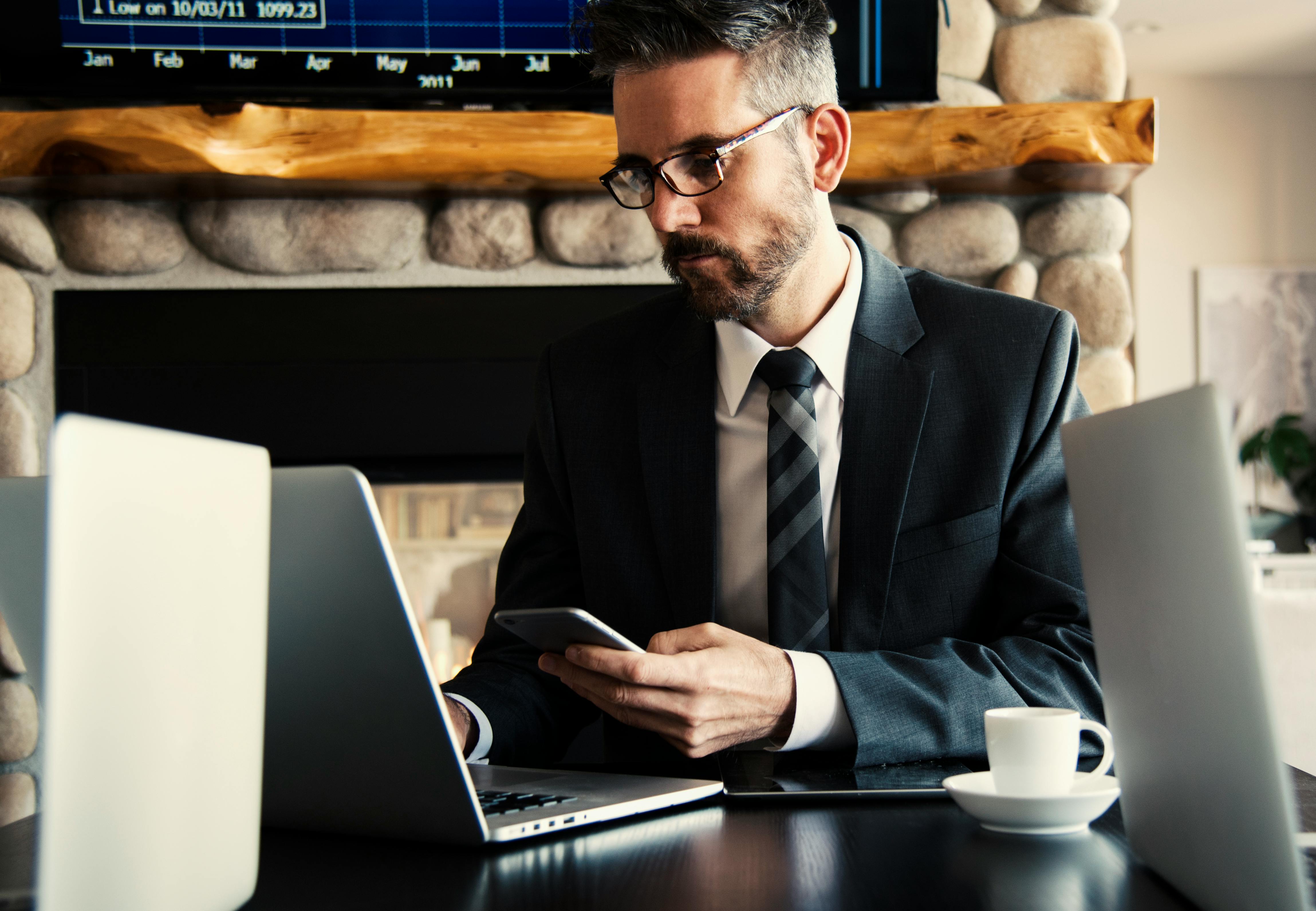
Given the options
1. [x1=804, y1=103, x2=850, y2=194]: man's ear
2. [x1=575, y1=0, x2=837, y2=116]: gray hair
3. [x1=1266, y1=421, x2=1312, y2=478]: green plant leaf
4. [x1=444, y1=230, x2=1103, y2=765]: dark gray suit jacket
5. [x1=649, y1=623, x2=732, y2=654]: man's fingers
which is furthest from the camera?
[x1=1266, y1=421, x2=1312, y2=478]: green plant leaf

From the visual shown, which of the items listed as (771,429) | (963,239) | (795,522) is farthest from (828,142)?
(963,239)

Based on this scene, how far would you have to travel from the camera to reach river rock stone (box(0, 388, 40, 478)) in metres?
2.00

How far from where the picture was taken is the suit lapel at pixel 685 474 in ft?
4.05

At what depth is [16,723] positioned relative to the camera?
201 centimetres

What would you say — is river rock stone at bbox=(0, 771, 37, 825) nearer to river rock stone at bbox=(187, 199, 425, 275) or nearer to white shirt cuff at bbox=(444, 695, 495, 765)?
river rock stone at bbox=(187, 199, 425, 275)

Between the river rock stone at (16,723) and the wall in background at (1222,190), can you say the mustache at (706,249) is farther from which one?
the wall in background at (1222,190)

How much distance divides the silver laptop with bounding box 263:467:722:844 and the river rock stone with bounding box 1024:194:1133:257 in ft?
5.58

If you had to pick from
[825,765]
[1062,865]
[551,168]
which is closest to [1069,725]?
[1062,865]

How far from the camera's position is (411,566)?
87.8 inches

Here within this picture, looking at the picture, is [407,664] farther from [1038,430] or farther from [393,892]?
[1038,430]

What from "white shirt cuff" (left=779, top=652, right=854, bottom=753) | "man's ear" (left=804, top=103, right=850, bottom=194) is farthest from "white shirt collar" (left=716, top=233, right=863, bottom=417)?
"white shirt cuff" (left=779, top=652, right=854, bottom=753)

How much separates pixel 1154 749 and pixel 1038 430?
0.65 m

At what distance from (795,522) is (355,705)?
24.1 inches

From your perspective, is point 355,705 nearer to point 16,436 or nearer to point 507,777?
point 507,777
